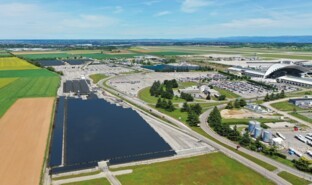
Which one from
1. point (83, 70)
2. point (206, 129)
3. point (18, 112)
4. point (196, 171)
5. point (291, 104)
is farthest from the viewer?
point (83, 70)

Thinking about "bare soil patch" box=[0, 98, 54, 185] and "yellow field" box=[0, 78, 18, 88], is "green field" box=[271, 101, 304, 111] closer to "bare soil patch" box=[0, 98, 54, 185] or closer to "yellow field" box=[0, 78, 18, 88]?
"bare soil patch" box=[0, 98, 54, 185]

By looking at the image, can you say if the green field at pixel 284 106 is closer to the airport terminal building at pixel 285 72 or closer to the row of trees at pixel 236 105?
the row of trees at pixel 236 105

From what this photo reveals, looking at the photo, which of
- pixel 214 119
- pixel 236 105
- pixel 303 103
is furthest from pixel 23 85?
pixel 303 103

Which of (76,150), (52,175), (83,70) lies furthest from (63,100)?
(83,70)

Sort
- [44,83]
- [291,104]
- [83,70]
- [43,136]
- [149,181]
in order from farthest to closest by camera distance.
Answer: [83,70]
[44,83]
[291,104]
[43,136]
[149,181]

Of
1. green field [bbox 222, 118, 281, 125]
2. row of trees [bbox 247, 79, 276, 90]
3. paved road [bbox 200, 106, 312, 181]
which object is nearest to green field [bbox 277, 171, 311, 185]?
paved road [bbox 200, 106, 312, 181]

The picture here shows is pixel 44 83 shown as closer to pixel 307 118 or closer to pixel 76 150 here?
pixel 76 150

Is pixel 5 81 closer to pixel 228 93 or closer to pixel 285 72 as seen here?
pixel 228 93
